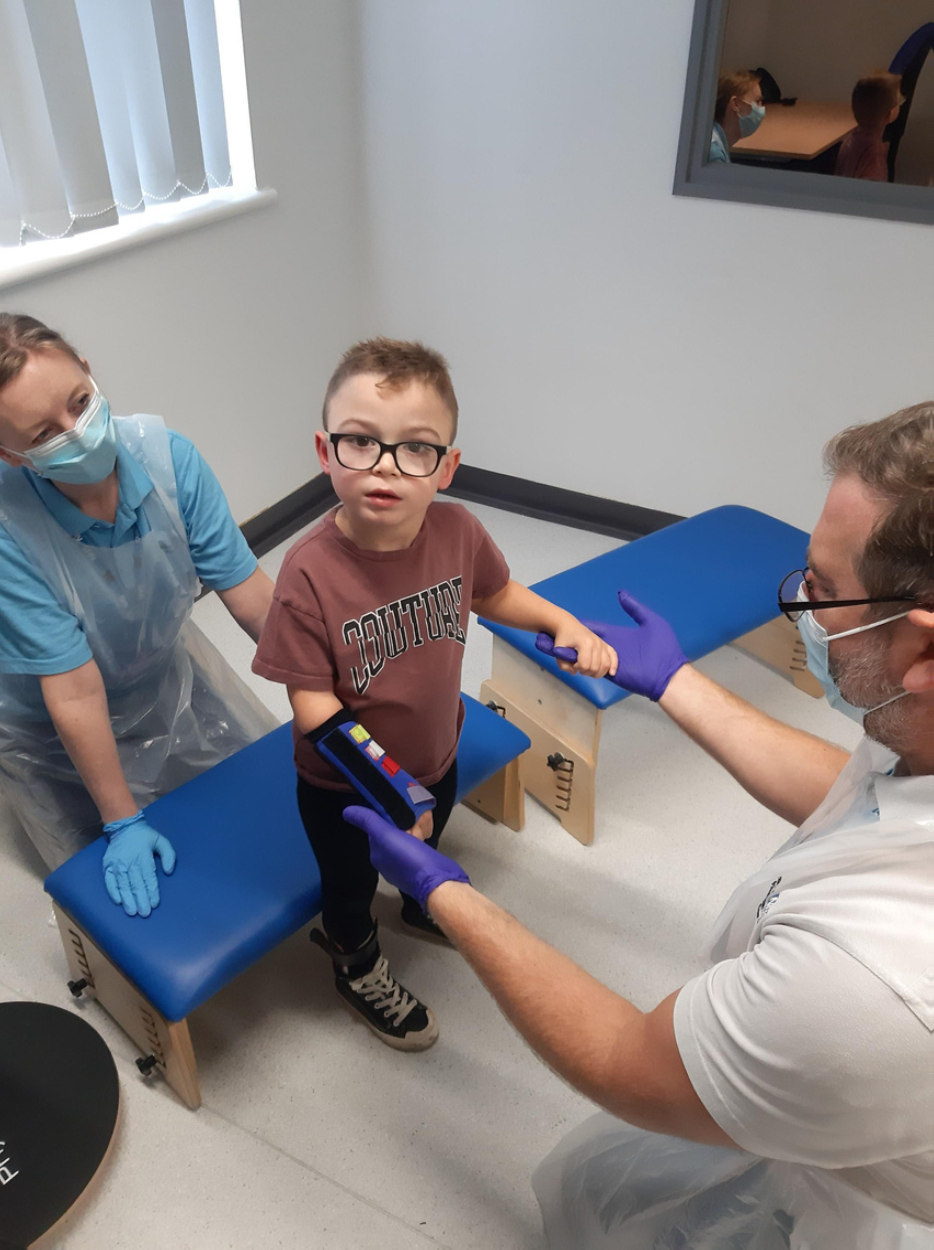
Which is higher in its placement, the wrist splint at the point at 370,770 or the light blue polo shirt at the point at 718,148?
the light blue polo shirt at the point at 718,148

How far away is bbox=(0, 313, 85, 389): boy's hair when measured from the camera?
1.28 metres

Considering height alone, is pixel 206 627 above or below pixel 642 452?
below

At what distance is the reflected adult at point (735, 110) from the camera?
2305 millimetres

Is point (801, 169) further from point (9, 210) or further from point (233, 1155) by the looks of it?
point (233, 1155)

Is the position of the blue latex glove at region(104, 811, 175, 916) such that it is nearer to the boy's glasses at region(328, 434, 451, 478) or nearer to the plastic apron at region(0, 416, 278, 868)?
the plastic apron at region(0, 416, 278, 868)

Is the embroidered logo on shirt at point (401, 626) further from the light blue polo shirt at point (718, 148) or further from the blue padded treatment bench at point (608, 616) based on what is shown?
the light blue polo shirt at point (718, 148)

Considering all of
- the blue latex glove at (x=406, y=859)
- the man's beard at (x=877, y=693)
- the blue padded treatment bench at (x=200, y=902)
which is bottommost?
the blue padded treatment bench at (x=200, y=902)

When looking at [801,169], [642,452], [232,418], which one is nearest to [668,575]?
[642,452]

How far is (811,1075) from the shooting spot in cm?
72

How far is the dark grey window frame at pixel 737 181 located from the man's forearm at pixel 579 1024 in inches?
77.5

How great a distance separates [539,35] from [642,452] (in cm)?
110

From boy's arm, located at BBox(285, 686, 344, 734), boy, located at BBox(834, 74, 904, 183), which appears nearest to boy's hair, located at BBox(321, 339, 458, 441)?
boy's arm, located at BBox(285, 686, 344, 734)

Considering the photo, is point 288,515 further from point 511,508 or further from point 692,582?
point 692,582

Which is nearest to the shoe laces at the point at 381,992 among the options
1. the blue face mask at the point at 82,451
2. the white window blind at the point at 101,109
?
the blue face mask at the point at 82,451
